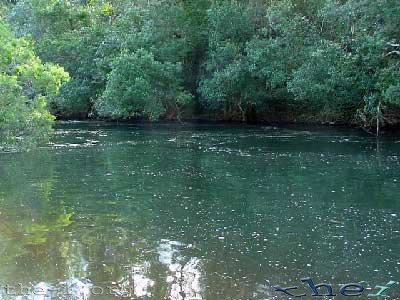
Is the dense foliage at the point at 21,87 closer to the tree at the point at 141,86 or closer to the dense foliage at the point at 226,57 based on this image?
the dense foliage at the point at 226,57

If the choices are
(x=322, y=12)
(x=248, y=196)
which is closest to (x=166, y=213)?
(x=248, y=196)

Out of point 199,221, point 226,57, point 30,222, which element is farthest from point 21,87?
point 226,57

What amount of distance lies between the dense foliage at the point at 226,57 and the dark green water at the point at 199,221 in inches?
338

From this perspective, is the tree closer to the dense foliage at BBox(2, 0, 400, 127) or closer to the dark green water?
the dense foliage at BBox(2, 0, 400, 127)

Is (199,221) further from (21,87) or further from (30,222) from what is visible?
(21,87)

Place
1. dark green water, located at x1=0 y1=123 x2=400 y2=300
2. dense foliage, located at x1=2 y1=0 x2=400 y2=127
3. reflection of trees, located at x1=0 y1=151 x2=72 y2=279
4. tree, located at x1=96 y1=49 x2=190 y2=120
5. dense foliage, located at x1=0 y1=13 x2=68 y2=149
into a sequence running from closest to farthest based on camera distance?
dark green water, located at x1=0 y1=123 x2=400 y2=300 < reflection of trees, located at x1=0 y1=151 x2=72 y2=279 < dense foliage, located at x1=0 y1=13 x2=68 y2=149 < dense foliage, located at x1=2 y1=0 x2=400 y2=127 < tree, located at x1=96 y1=49 x2=190 y2=120

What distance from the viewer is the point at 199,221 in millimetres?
13625

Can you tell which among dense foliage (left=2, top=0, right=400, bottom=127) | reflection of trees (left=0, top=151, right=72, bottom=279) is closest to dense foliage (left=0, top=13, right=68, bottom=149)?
reflection of trees (left=0, top=151, right=72, bottom=279)

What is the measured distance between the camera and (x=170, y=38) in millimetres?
46938

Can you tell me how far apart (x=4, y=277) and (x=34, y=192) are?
26.2 ft

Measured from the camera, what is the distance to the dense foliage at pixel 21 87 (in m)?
19.1

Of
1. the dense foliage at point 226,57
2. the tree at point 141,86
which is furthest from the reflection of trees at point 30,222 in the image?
the tree at point 141,86

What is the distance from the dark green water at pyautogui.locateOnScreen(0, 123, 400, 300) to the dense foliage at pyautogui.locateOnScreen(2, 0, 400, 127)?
8597mm

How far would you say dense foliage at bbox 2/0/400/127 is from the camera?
33.2m
